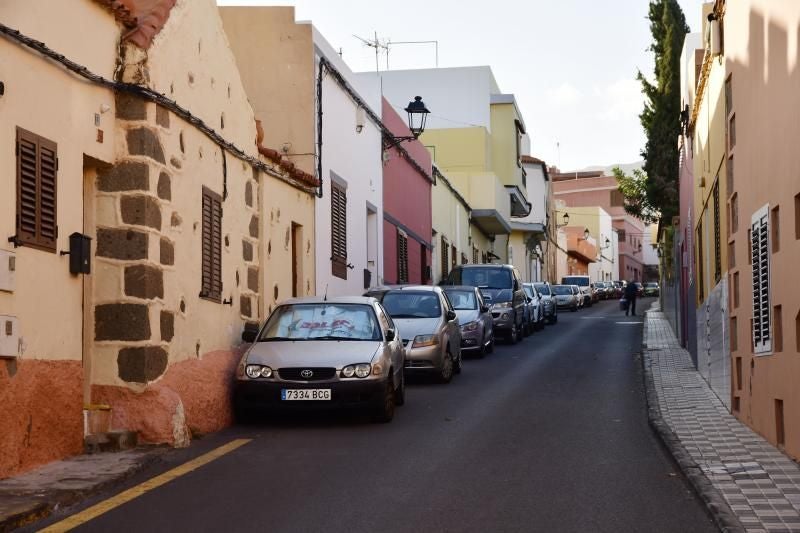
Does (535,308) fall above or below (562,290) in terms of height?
below

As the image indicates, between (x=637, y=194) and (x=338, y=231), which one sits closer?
(x=338, y=231)

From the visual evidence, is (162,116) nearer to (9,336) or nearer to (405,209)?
(9,336)

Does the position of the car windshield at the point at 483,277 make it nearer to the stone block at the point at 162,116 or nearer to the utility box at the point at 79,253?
the stone block at the point at 162,116

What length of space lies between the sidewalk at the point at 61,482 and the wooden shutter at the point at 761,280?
19.7 feet

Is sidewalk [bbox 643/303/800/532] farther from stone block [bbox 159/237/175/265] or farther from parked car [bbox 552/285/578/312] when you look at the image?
parked car [bbox 552/285/578/312]

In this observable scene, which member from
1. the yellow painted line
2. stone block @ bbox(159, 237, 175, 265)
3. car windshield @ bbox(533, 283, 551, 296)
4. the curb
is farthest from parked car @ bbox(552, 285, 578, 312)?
the yellow painted line

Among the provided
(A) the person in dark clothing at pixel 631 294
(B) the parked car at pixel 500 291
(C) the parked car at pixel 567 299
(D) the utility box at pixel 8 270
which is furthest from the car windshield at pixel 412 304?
(C) the parked car at pixel 567 299

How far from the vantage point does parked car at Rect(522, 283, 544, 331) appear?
36794 millimetres

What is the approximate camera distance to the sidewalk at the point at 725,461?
7.79m

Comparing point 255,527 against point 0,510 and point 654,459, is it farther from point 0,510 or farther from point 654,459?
point 654,459

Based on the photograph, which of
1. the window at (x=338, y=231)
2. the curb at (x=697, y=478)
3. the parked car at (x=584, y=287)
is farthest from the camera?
the parked car at (x=584, y=287)

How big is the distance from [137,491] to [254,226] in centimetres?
753

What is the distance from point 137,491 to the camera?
903 cm

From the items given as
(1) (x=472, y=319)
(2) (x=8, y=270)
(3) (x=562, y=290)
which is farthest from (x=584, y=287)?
(2) (x=8, y=270)
